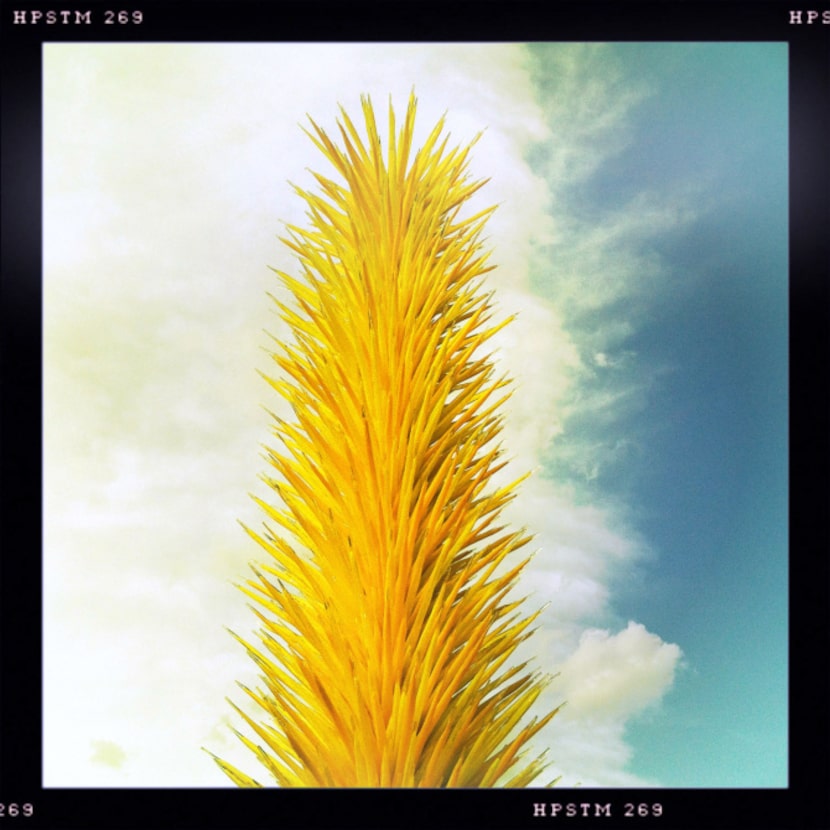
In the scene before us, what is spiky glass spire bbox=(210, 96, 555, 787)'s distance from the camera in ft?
2.47

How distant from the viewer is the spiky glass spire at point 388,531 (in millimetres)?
752

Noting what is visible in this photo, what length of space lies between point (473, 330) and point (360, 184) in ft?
0.77

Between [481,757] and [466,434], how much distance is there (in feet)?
1.19

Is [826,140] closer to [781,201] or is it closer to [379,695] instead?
[781,201]

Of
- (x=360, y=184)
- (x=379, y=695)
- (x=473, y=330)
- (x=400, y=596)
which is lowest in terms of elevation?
(x=379, y=695)

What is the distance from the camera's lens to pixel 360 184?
0.89 metres

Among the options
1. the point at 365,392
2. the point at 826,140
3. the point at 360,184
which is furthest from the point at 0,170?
the point at 826,140

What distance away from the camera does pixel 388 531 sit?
2.48ft
